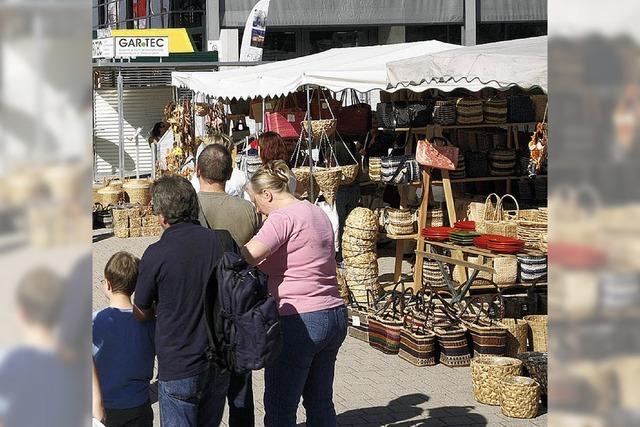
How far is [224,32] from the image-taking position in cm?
2761

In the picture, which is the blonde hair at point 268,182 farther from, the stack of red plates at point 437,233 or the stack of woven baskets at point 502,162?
the stack of woven baskets at point 502,162

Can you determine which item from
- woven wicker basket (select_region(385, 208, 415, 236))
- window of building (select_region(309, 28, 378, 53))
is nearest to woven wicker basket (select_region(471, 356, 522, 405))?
woven wicker basket (select_region(385, 208, 415, 236))

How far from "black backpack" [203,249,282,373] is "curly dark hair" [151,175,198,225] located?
0.77 ft

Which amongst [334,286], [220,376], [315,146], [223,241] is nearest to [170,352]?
[220,376]

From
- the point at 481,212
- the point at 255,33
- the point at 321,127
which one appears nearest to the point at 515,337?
the point at 481,212

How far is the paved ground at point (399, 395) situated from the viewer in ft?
20.1

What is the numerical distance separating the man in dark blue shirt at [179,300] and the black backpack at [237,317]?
1.5 inches

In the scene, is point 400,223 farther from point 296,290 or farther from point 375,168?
point 296,290

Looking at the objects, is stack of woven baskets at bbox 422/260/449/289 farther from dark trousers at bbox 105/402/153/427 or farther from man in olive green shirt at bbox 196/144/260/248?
dark trousers at bbox 105/402/153/427

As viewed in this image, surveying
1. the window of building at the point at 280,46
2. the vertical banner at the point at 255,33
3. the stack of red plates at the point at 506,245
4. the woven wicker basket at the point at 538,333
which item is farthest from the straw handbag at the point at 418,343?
the window of building at the point at 280,46
